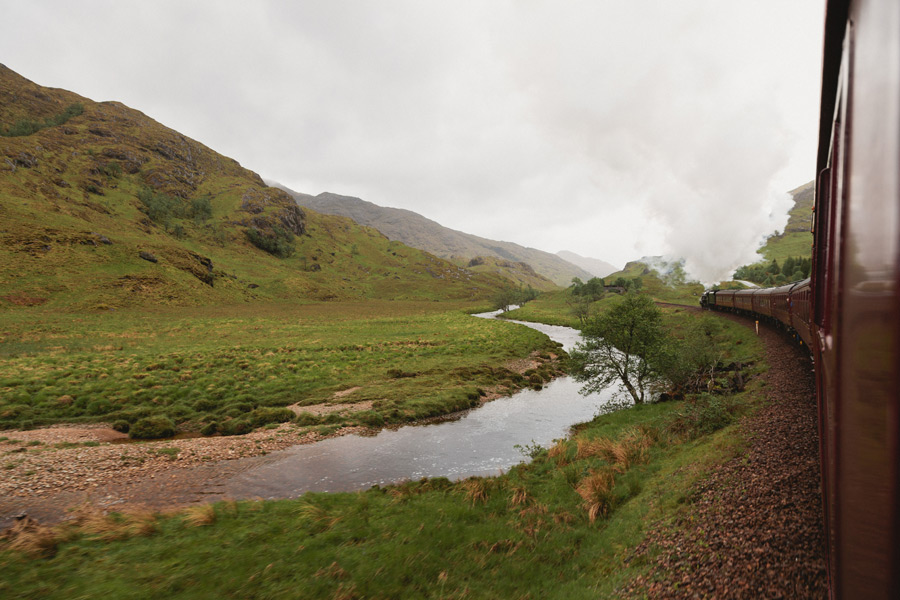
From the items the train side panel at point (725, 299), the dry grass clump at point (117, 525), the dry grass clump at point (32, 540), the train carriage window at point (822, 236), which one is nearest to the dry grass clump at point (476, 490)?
the dry grass clump at point (117, 525)

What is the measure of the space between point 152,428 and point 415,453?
14637 mm

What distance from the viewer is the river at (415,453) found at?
15.8 metres

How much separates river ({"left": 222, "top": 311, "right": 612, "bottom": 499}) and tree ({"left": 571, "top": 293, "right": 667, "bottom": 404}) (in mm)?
2962

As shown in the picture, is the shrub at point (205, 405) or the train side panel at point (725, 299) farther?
the train side panel at point (725, 299)

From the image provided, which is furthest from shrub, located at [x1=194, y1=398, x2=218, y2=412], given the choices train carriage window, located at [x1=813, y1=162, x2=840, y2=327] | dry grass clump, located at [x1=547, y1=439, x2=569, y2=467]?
train carriage window, located at [x1=813, y1=162, x2=840, y2=327]

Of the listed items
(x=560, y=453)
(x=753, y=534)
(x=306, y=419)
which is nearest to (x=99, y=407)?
(x=306, y=419)

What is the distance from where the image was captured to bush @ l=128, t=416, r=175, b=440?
1945 cm

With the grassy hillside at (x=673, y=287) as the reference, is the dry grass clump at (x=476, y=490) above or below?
below

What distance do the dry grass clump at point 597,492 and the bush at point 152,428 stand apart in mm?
21570

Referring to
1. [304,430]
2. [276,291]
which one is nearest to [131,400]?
[304,430]

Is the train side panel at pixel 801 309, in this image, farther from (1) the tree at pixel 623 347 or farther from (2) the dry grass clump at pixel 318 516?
(2) the dry grass clump at pixel 318 516

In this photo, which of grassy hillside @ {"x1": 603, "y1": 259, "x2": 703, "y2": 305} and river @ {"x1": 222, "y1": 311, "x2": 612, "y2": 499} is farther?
grassy hillside @ {"x1": 603, "y1": 259, "x2": 703, "y2": 305}

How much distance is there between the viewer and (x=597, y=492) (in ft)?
40.9

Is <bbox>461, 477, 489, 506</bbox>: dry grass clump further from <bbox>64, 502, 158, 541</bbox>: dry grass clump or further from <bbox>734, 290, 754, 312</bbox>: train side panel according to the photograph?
<bbox>734, 290, 754, 312</bbox>: train side panel
